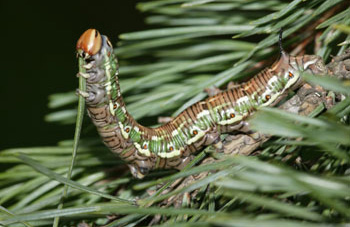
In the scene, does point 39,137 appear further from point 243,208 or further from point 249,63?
point 243,208

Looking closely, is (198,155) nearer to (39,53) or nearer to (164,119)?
(164,119)

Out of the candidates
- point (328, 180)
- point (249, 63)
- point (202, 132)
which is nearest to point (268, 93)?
point (249, 63)

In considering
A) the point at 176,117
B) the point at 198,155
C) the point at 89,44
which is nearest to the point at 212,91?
the point at 176,117

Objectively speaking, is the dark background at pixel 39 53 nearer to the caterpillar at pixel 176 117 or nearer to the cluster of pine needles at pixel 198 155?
the cluster of pine needles at pixel 198 155

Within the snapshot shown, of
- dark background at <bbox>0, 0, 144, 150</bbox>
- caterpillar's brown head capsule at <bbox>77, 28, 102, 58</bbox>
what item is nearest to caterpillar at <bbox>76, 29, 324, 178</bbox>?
caterpillar's brown head capsule at <bbox>77, 28, 102, 58</bbox>

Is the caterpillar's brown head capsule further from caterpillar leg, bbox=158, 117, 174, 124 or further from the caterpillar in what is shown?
caterpillar leg, bbox=158, 117, 174, 124

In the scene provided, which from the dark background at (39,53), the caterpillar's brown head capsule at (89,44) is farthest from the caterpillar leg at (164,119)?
the dark background at (39,53)
